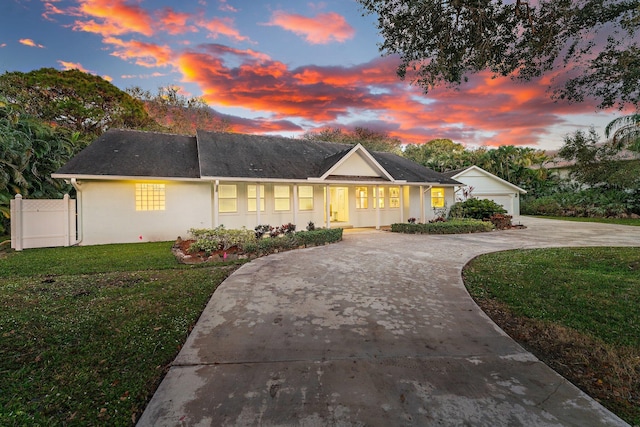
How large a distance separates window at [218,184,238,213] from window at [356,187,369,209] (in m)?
6.71

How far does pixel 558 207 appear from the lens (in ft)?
82.7

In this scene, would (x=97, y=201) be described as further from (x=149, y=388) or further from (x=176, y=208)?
(x=149, y=388)

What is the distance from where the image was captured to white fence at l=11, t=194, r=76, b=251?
388 inches

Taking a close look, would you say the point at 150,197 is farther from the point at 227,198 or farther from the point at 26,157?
the point at 26,157

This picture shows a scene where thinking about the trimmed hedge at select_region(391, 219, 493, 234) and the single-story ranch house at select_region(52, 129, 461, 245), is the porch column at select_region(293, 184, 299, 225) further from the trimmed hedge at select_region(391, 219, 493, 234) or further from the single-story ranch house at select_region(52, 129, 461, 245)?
the trimmed hedge at select_region(391, 219, 493, 234)

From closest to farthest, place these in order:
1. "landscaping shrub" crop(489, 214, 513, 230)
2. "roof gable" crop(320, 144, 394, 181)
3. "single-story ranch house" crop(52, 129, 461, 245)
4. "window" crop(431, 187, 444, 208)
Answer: "single-story ranch house" crop(52, 129, 461, 245) → "roof gable" crop(320, 144, 394, 181) → "landscaping shrub" crop(489, 214, 513, 230) → "window" crop(431, 187, 444, 208)

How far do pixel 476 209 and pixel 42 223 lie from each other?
65.9 ft

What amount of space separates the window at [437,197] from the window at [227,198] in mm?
11935

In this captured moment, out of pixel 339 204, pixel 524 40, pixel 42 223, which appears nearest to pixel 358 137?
pixel 339 204

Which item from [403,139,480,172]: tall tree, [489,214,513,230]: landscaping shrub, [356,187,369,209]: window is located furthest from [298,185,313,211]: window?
[403,139,480,172]: tall tree

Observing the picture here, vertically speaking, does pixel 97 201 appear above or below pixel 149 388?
above

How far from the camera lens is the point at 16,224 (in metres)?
9.84

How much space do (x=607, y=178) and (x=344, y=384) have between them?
9540mm

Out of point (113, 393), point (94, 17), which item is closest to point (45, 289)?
point (113, 393)
